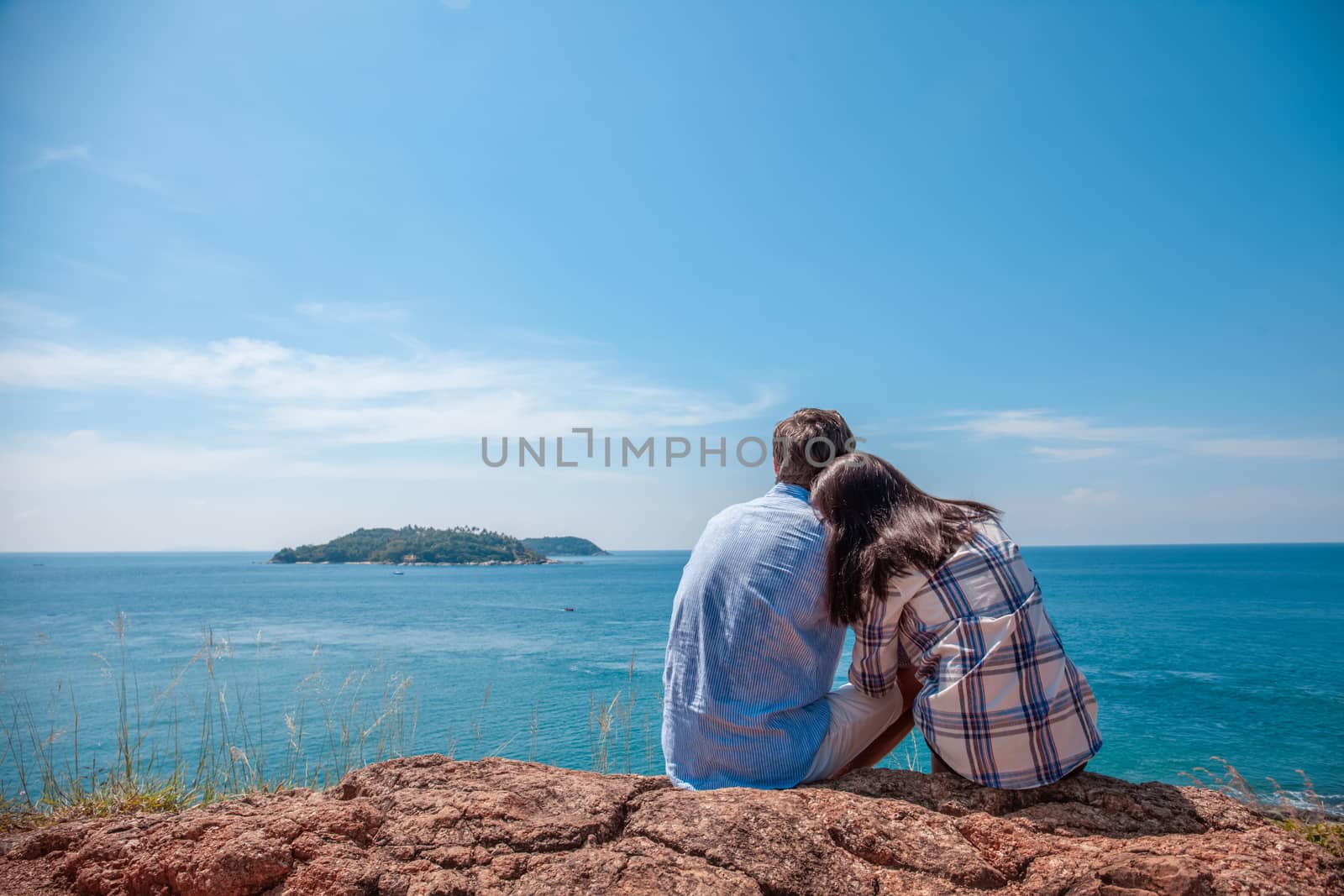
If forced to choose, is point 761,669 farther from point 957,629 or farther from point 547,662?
point 547,662

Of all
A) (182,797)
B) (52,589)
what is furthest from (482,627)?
(52,589)

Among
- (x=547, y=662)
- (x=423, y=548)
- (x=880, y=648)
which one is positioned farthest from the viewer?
(x=423, y=548)

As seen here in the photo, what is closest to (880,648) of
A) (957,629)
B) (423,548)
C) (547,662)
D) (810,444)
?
(957,629)

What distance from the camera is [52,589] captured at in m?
90.8

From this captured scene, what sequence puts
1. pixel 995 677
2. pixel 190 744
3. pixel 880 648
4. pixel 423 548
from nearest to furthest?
1. pixel 995 677
2. pixel 880 648
3. pixel 190 744
4. pixel 423 548

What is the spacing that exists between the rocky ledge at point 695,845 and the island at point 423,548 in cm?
15729

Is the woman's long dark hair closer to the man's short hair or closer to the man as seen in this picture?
the man

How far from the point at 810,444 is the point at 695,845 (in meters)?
1.54

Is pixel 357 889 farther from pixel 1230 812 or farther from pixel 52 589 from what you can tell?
pixel 52 589

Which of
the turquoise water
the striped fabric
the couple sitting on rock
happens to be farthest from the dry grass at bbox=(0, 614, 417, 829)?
the couple sitting on rock

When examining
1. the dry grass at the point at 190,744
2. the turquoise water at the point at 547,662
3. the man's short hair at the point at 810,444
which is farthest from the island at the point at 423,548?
the man's short hair at the point at 810,444

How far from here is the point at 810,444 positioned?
2926 millimetres

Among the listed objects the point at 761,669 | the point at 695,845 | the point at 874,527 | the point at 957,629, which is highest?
the point at 874,527

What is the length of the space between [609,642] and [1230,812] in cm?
4168
